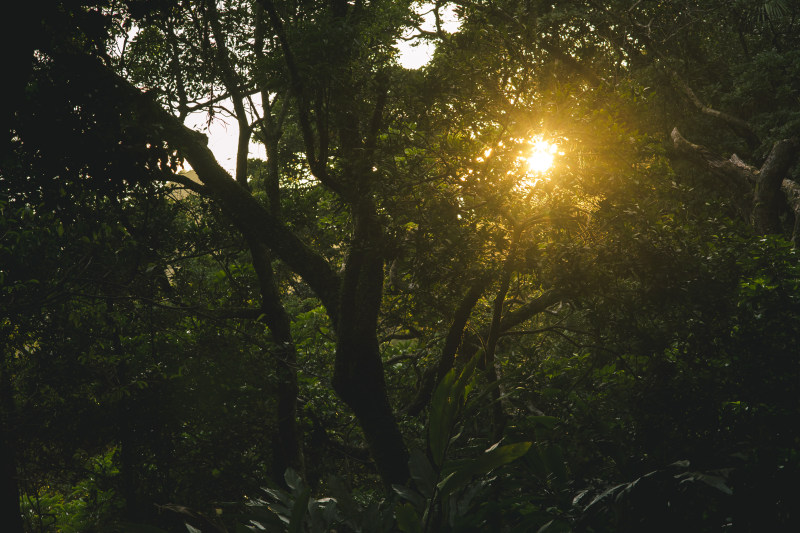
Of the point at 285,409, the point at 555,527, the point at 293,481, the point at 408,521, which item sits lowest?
the point at 555,527

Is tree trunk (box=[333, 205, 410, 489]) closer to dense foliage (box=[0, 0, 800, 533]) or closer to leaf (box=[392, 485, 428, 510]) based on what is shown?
dense foliage (box=[0, 0, 800, 533])

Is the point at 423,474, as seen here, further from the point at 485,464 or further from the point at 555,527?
the point at 555,527

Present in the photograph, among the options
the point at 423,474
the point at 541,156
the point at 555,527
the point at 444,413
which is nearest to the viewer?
the point at 444,413

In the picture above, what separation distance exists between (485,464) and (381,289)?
5.36 meters

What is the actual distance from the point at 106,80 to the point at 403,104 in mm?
3458

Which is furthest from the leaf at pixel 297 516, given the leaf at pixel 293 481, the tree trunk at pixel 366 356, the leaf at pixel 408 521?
the tree trunk at pixel 366 356

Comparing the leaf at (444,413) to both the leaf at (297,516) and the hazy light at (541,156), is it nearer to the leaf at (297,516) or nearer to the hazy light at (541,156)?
the leaf at (297,516)

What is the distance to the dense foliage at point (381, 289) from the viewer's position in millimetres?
3285

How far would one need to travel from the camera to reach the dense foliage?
3.29 meters

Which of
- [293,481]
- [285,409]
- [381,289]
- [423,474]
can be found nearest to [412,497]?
[423,474]

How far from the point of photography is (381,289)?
769 centimetres

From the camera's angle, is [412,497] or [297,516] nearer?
[297,516]

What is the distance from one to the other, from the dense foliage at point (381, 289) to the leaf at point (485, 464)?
2 centimetres

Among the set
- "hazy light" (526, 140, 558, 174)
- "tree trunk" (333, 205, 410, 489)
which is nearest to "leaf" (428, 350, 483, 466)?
"hazy light" (526, 140, 558, 174)
